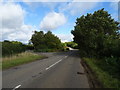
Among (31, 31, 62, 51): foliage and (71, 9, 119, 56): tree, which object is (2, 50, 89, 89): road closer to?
(71, 9, 119, 56): tree

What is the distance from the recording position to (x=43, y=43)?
7981cm

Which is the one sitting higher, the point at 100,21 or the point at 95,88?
the point at 100,21

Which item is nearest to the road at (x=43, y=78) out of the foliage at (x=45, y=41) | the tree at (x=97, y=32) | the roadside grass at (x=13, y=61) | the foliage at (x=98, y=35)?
the roadside grass at (x=13, y=61)

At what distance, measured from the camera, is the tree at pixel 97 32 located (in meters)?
26.3

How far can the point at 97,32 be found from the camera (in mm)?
31109

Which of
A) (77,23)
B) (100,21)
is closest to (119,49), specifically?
(100,21)

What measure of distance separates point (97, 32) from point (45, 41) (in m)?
51.0

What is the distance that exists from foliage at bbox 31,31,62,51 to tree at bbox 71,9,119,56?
37.5 metres

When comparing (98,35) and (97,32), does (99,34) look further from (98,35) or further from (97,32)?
(97,32)

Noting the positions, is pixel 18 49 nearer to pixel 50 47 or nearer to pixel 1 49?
pixel 1 49

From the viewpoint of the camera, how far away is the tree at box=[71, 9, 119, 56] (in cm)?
2633

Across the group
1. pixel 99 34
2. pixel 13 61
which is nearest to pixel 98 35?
pixel 99 34

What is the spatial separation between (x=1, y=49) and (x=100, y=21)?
795 inches

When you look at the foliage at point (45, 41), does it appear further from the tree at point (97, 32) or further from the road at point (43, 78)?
the road at point (43, 78)
